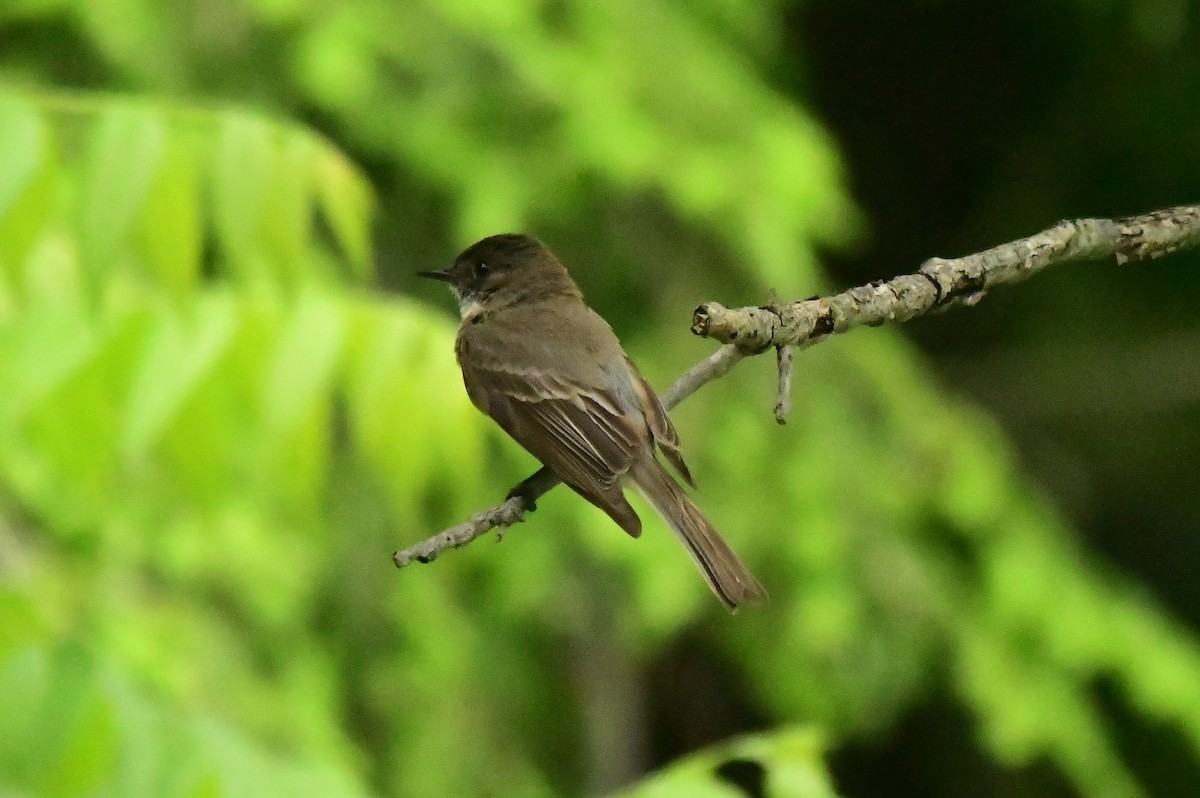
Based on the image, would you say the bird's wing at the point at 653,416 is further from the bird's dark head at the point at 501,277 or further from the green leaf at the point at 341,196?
the green leaf at the point at 341,196

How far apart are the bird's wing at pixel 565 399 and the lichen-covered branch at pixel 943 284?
560mm

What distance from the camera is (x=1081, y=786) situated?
574 centimetres

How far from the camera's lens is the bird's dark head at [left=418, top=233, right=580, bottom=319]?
197cm

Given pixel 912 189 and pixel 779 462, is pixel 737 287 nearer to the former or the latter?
pixel 779 462

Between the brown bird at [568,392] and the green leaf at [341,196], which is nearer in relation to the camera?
the brown bird at [568,392]

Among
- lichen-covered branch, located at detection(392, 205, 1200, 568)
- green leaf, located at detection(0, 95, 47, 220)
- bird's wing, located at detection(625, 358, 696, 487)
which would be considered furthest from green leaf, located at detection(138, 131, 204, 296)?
lichen-covered branch, located at detection(392, 205, 1200, 568)

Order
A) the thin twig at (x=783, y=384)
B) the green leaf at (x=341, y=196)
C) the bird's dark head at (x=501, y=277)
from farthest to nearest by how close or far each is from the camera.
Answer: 1. the green leaf at (x=341, y=196)
2. the bird's dark head at (x=501, y=277)
3. the thin twig at (x=783, y=384)

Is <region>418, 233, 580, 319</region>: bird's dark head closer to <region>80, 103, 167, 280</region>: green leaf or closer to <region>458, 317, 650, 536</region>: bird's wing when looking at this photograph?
<region>458, 317, 650, 536</region>: bird's wing

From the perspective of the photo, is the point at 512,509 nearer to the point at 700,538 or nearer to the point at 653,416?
the point at 700,538

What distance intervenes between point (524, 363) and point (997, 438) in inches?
174

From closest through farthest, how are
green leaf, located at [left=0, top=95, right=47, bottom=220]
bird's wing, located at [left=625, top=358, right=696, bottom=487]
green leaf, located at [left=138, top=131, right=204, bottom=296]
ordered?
bird's wing, located at [left=625, top=358, right=696, bottom=487] < green leaf, located at [left=0, top=95, right=47, bottom=220] < green leaf, located at [left=138, top=131, right=204, bottom=296]

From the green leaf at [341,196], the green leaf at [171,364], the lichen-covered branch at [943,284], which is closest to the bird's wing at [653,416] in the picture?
the lichen-covered branch at [943,284]

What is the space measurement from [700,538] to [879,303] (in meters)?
0.36

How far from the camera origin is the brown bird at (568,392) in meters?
1.70
